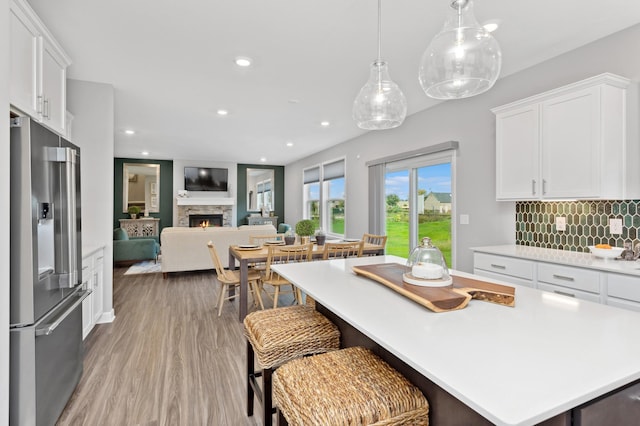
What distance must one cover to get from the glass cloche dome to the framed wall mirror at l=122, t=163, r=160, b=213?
30.7ft

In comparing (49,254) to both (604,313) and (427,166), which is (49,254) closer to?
(604,313)

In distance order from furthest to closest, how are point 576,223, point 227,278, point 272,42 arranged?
point 227,278
point 576,223
point 272,42

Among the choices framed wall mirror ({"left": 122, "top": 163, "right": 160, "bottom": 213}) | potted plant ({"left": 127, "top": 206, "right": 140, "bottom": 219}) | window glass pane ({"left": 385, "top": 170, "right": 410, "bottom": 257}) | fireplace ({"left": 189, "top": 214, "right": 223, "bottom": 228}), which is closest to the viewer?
window glass pane ({"left": 385, "top": 170, "right": 410, "bottom": 257})

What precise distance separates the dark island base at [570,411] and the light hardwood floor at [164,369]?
1230mm

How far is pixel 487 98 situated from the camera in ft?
11.9

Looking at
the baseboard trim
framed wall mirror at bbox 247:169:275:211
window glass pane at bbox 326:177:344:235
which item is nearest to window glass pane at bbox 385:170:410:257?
window glass pane at bbox 326:177:344:235

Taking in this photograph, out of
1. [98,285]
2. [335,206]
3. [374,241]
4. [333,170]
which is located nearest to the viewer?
[98,285]

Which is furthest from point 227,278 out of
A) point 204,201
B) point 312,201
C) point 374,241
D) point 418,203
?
point 204,201

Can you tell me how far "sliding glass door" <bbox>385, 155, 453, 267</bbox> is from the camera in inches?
171

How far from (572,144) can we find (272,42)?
2.53m

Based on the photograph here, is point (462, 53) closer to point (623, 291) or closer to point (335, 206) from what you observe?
point (623, 291)

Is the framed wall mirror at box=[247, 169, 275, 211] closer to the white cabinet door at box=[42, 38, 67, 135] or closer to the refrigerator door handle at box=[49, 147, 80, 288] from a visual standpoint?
the white cabinet door at box=[42, 38, 67, 135]

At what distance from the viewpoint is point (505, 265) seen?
2822 millimetres

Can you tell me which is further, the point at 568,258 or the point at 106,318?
the point at 106,318
